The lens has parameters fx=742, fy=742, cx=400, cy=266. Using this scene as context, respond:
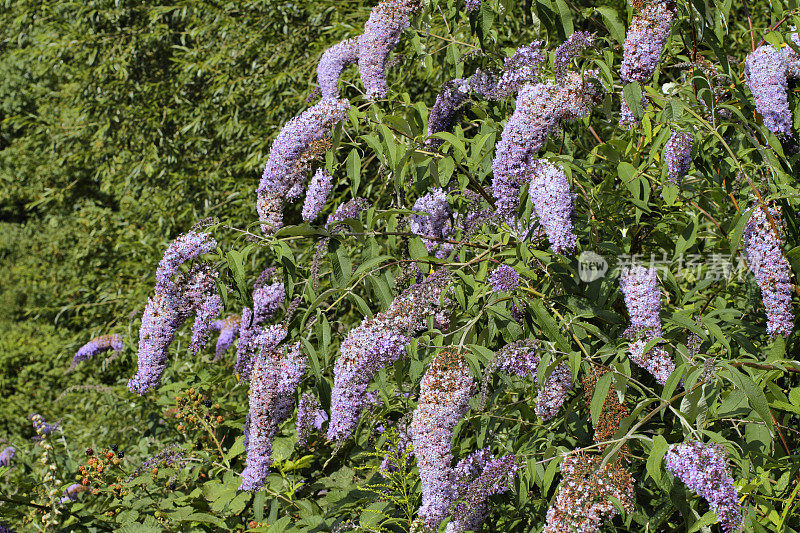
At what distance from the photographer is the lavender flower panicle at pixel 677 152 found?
2.17 m

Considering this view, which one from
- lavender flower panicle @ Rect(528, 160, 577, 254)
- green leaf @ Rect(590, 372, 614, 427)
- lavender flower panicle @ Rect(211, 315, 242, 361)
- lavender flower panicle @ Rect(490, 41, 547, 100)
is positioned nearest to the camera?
green leaf @ Rect(590, 372, 614, 427)

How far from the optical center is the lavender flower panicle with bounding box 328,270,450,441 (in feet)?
6.89

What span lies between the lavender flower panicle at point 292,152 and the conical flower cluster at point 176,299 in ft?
0.73

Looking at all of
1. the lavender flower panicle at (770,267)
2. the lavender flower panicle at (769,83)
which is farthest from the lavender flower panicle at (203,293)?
the lavender flower panicle at (769,83)

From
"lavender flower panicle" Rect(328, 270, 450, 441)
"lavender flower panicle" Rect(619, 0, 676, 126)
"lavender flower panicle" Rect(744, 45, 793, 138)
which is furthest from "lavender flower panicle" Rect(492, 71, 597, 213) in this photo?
"lavender flower panicle" Rect(744, 45, 793, 138)

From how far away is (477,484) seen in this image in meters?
2.11

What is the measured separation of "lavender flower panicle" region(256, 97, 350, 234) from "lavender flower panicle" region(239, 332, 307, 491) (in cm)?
38

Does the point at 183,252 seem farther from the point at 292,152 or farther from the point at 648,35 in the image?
the point at 648,35

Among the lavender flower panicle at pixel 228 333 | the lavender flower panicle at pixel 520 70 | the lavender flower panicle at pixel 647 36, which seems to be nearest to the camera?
the lavender flower panicle at pixel 647 36

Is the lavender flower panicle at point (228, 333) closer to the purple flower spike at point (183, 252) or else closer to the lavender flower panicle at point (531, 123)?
the purple flower spike at point (183, 252)

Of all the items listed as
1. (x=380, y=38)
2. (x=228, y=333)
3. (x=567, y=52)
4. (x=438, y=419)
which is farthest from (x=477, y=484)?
(x=228, y=333)

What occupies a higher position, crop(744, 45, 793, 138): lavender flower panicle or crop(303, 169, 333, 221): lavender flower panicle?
crop(744, 45, 793, 138): lavender flower panicle

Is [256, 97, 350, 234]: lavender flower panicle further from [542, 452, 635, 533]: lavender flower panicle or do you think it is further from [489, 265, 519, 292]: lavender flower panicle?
[542, 452, 635, 533]: lavender flower panicle

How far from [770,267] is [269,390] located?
5.03ft
